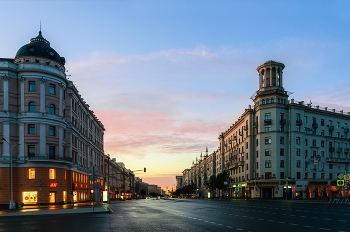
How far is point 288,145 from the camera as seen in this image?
7756 cm

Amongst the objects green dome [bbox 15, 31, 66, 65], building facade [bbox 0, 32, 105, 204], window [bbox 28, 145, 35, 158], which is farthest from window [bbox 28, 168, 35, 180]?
green dome [bbox 15, 31, 66, 65]

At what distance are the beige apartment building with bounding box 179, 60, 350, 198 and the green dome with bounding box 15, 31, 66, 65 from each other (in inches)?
1922

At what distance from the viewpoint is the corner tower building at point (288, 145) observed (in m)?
76.6

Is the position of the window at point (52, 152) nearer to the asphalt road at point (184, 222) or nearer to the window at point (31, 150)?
the window at point (31, 150)

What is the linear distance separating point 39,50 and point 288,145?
191 feet

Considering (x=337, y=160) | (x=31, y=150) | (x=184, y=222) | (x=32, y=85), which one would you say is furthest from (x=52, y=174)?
(x=337, y=160)

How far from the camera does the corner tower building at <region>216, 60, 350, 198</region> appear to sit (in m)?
76.6

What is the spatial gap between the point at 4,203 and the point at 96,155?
43738 mm

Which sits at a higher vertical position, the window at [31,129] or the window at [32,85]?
the window at [32,85]

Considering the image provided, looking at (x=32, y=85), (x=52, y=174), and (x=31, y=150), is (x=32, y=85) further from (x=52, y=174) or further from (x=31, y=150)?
(x=52, y=174)

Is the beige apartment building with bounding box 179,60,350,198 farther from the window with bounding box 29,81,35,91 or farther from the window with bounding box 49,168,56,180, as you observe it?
the window with bounding box 29,81,35,91

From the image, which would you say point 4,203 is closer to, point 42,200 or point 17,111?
point 42,200

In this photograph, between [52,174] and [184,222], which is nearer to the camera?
[184,222]

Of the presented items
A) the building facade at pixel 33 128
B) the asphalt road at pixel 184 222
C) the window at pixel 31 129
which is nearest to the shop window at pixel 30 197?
the building facade at pixel 33 128
